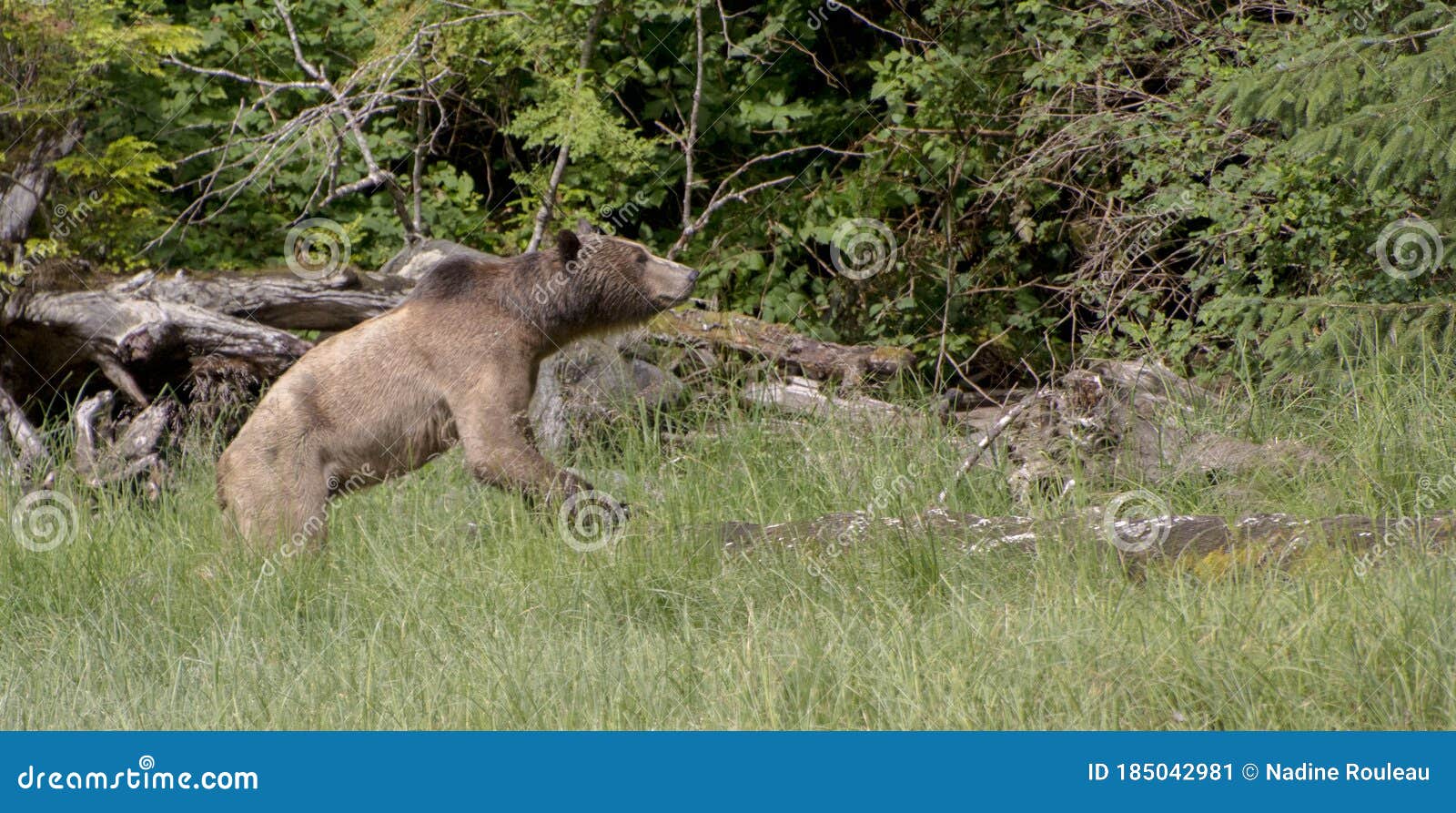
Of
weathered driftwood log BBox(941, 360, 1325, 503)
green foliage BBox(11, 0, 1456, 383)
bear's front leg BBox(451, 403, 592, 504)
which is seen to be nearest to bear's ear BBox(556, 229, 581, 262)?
bear's front leg BBox(451, 403, 592, 504)

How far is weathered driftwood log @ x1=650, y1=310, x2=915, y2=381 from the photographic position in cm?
873

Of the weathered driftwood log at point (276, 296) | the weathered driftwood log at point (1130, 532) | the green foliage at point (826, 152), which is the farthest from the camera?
the green foliage at point (826, 152)

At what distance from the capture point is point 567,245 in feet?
21.2

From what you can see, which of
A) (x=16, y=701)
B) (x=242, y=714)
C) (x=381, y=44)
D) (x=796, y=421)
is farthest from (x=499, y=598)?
(x=381, y=44)

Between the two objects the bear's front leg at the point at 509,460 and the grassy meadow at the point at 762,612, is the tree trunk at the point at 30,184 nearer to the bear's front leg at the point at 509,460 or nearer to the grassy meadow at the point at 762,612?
the grassy meadow at the point at 762,612

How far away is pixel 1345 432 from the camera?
6371 mm

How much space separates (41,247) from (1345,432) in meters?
6.86

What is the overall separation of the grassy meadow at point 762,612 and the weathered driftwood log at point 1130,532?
9cm

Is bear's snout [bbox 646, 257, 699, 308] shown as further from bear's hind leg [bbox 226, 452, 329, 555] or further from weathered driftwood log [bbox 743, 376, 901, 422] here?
bear's hind leg [bbox 226, 452, 329, 555]

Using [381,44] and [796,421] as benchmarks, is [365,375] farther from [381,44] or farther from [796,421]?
[381,44]

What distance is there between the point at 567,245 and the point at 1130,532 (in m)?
2.74

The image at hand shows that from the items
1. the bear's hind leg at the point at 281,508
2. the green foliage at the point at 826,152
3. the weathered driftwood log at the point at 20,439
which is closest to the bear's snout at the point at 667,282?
the bear's hind leg at the point at 281,508

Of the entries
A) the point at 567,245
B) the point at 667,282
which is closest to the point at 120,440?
the point at 567,245

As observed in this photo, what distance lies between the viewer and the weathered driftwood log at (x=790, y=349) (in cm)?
873
